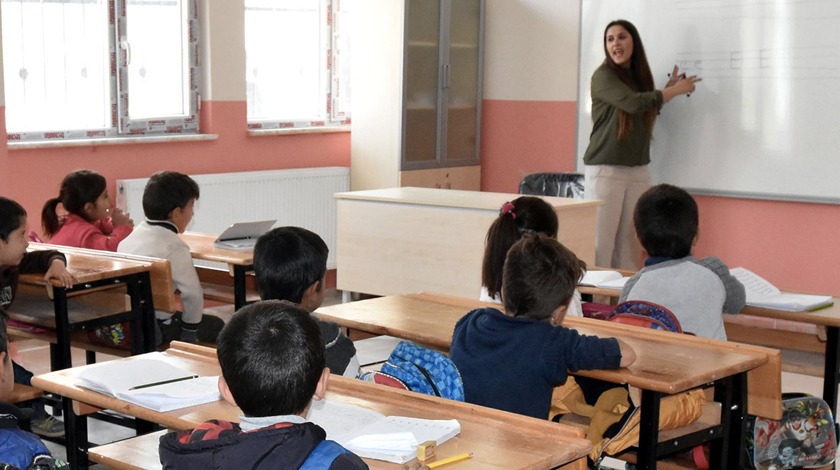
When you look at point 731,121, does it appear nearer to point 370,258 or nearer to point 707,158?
point 707,158

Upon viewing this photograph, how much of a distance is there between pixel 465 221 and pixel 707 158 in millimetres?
1704

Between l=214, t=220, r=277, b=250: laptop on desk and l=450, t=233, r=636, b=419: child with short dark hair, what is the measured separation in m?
1.95

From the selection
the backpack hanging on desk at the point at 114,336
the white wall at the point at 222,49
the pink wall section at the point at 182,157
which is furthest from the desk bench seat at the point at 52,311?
the white wall at the point at 222,49

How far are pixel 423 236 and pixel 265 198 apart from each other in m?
1.50

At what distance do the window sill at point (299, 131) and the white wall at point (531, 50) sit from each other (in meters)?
1.06

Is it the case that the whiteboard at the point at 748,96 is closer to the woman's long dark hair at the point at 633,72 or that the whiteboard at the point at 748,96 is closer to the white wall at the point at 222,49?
the woman's long dark hair at the point at 633,72

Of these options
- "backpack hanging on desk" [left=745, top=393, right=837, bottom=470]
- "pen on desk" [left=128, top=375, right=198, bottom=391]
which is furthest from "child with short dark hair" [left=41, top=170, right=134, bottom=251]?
"backpack hanging on desk" [left=745, top=393, right=837, bottom=470]

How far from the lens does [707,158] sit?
5.92 meters

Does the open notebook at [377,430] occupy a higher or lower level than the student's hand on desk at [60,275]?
lower

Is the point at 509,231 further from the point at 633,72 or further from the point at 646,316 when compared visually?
the point at 633,72

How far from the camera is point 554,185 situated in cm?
577

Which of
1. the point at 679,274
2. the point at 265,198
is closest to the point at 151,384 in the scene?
the point at 679,274

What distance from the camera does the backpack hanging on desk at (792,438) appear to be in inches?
109

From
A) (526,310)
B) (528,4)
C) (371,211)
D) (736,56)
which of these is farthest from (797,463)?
(528,4)
